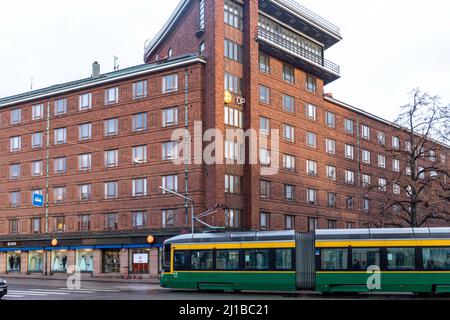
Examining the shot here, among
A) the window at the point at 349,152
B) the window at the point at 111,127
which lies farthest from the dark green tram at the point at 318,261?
the window at the point at 349,152

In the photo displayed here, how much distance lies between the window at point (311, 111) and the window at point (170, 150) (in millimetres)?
17749

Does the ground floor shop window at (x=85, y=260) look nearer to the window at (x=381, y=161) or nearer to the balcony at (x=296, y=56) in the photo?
the balcony at (x=296, y=56)

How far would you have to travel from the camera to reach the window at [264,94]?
54.1 m

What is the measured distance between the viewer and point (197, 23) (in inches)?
2074

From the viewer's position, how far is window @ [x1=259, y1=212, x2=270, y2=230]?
172ft

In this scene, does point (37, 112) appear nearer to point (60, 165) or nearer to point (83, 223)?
point (60, 165)

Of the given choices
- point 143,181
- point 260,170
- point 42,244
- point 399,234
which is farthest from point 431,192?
point 42,244

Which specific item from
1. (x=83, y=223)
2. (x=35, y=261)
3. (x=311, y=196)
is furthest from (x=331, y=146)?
(x=35, y=261)

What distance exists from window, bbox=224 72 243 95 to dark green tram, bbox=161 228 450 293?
22.2m

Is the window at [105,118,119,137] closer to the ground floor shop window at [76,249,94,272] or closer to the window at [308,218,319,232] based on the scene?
the ground floor shop window at [76,249,94,272]

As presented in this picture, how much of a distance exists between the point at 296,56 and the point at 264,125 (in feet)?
28.8

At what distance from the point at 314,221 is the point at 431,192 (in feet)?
75.8

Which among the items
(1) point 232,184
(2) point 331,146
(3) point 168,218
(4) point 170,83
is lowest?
(3) point 168,218

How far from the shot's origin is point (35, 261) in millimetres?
58844
